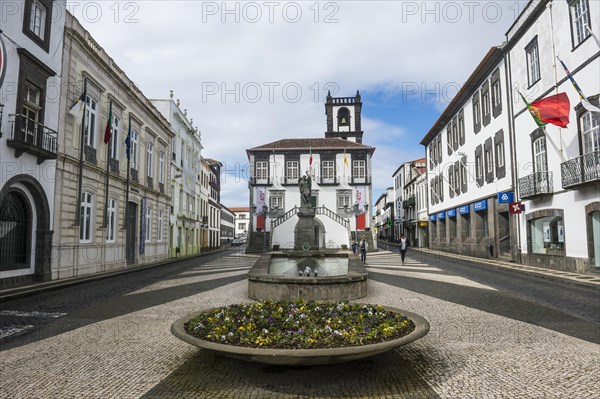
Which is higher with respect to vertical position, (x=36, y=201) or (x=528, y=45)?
(x=528, y=45)

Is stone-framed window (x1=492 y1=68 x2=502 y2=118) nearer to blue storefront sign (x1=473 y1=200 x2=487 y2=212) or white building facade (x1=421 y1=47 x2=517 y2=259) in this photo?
white building facade (x1=421 y1=47 x2=517 y2=259)

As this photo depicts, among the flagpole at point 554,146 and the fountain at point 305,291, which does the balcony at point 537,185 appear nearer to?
the flagpole at point 554,146

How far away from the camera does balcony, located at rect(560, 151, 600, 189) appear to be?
14.6 metres

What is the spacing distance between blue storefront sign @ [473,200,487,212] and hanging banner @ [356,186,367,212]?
48.9ft

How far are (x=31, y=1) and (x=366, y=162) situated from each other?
3387 centimetres

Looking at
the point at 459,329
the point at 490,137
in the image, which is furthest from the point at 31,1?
the point at 490,137

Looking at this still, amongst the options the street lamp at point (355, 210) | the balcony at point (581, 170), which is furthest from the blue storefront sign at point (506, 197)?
the street lamp at point (355, 210)

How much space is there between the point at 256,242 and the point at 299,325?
30729mm

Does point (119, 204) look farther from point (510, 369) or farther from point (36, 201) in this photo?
point (510, 369)

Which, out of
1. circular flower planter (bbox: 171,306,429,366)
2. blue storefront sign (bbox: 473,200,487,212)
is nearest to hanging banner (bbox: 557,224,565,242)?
blue storefront sign (bbox: 473,200,487,212)

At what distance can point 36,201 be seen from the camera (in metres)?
14.0

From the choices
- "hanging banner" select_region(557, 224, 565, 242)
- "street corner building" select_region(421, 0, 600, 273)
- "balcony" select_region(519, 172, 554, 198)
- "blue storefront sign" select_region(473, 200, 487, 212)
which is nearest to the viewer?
"street corner building" select_region(421, 0, 600, 273)

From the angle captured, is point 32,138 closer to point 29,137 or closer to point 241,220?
point 29,137

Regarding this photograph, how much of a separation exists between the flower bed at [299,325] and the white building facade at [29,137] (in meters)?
10.4
